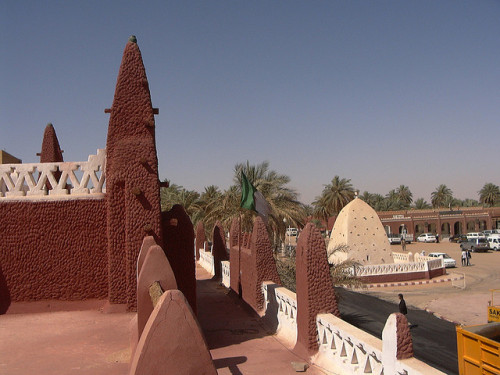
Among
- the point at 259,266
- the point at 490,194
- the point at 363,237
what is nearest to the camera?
the point at 259,266

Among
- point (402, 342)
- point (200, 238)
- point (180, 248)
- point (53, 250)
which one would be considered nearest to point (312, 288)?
point (402, 342)

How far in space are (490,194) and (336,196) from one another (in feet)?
134

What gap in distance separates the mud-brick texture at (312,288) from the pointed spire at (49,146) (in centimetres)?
811

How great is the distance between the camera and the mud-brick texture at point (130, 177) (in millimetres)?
7836

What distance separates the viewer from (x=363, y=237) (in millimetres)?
27500

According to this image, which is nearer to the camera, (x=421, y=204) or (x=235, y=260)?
(x=235, y=260)

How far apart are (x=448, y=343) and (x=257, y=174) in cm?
1104

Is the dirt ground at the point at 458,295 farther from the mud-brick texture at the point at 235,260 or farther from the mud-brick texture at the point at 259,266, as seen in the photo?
the mud-brick texture at the point at 235,260

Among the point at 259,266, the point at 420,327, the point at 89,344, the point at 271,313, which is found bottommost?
the point at 420,327

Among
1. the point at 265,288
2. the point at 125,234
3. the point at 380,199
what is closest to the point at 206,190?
the point at 265,288

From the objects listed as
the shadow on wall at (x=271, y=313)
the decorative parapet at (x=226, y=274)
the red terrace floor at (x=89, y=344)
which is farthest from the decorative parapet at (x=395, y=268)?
the red terrace floor at (x=89, y=344)

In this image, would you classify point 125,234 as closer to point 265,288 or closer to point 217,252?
point 265,288

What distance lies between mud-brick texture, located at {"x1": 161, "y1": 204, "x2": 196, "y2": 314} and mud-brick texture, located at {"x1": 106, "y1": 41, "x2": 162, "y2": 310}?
67cm

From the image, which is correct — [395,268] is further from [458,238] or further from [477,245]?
[458,238]
